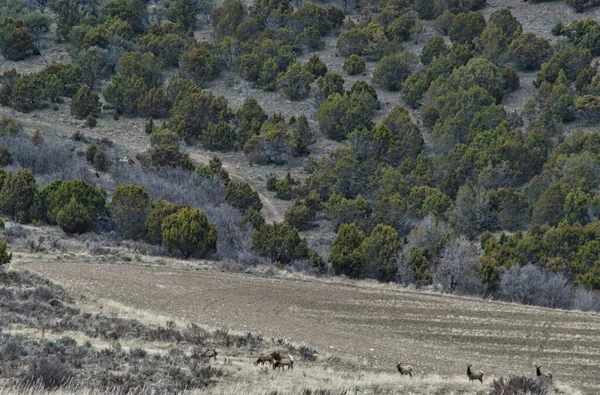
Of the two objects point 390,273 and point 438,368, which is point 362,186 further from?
point 438,368

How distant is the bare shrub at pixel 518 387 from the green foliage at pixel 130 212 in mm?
25080

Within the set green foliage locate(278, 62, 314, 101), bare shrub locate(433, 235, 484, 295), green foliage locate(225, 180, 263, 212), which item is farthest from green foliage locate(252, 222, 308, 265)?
→ green foliage locate(278, 62, 314, 101)

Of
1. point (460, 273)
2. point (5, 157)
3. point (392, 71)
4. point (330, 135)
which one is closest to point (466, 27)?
point (392, 71)

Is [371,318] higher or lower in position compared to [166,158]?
lower

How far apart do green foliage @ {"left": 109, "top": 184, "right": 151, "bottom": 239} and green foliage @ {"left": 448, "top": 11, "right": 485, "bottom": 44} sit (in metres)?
38.3

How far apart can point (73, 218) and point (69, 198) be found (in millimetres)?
1807

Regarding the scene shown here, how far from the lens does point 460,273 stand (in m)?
33.3

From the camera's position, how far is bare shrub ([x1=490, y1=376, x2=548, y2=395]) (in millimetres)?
14344

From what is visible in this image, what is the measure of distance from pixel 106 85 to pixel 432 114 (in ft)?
82.8

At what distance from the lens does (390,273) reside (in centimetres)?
3566

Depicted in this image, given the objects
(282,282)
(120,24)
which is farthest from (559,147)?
(120,24)

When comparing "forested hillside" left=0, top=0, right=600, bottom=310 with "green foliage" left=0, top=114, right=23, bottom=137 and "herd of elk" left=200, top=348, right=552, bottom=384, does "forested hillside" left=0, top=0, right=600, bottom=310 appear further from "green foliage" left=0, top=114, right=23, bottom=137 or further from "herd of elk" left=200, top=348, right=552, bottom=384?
"herd of elk" left=200, top=348, right=552, bottom=384

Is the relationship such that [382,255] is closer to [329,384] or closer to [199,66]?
[329,384]

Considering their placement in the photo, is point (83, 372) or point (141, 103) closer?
point (83, 372)
